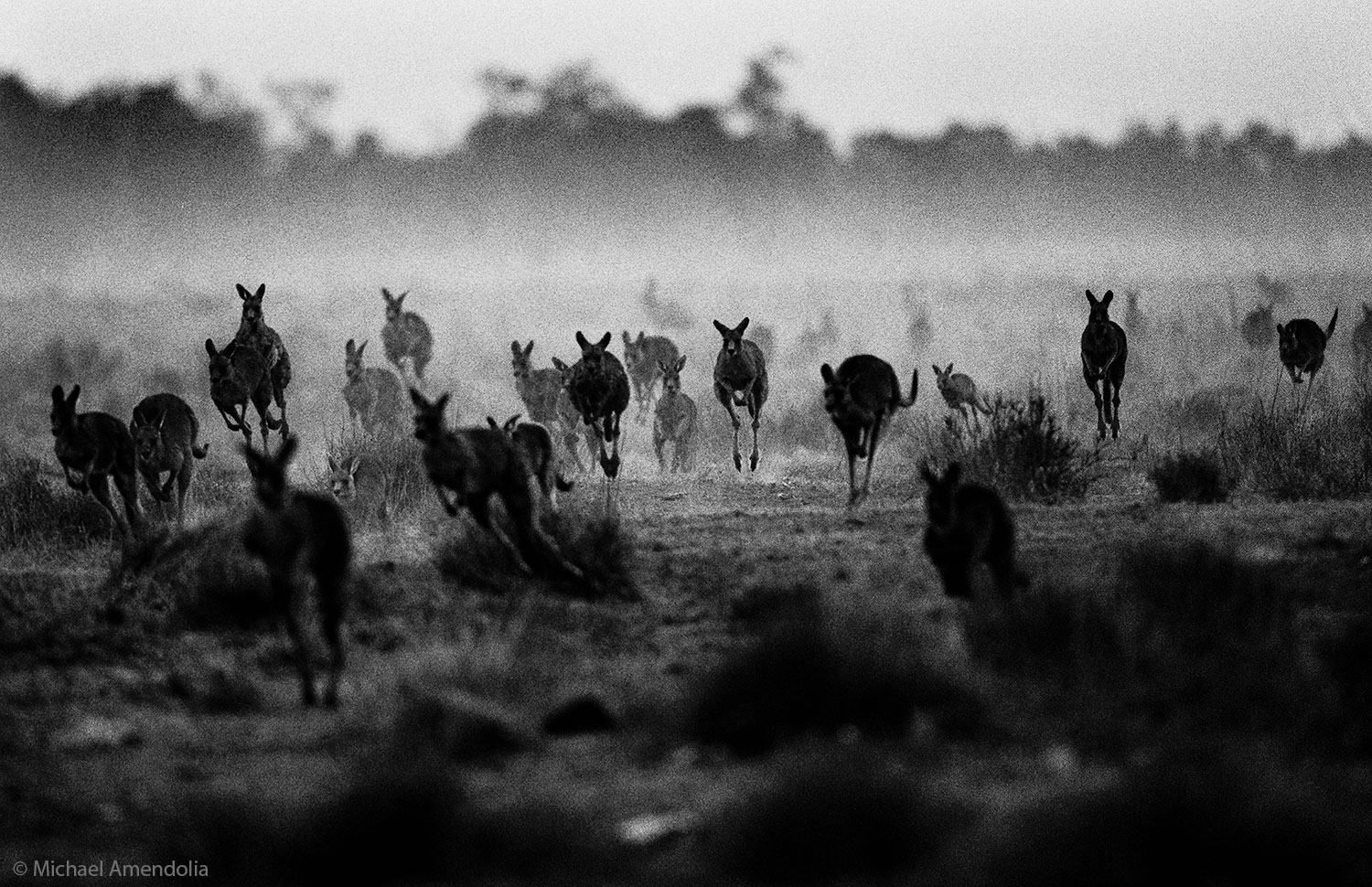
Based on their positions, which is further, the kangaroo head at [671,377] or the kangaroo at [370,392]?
the kangaroo at [370,392]

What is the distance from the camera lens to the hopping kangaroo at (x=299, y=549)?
8992 millimetres

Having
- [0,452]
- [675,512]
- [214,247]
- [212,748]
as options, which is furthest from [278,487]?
[214,247]

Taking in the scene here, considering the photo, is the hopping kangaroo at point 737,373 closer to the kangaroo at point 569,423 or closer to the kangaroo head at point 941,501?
the kangaroo at point 569,423

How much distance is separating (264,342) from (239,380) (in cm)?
59

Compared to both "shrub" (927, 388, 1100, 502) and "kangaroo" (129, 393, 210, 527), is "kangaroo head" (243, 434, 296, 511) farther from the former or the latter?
"shrub" (927, 388, 1100, 502)

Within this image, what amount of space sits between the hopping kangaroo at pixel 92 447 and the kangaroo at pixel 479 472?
3.62m

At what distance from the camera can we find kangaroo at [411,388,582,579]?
36.9 ft

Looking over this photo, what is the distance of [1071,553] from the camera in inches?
534

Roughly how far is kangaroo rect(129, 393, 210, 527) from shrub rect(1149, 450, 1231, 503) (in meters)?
8.46

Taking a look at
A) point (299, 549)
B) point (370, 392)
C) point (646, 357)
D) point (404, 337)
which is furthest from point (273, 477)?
point (404, 337)

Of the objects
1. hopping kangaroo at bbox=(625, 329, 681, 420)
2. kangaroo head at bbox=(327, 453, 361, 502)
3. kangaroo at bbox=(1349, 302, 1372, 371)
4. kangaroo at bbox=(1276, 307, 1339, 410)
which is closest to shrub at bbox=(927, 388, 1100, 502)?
kangaroo head at bbox=(327, 453, 361, 502)

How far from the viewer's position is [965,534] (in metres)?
10.6

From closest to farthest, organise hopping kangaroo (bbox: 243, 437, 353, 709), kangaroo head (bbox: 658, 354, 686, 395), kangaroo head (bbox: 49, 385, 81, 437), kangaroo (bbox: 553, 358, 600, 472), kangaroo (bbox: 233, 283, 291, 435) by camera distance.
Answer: hopping kangaroo (bbox: 243, 437, 353, 709) < kangaroo head (bbox: 49, 385, 81, 437) < kangaroo (bbox: 233, 283, 291, 435) < kangaroo (bbox: 553, 358, 600, 472) < kangaroo head (bbox: 658, 354, 686, 395)

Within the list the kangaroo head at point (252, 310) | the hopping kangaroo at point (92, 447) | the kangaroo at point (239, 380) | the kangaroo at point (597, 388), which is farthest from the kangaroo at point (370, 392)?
the hopping kangaroo at point (92, 447)
